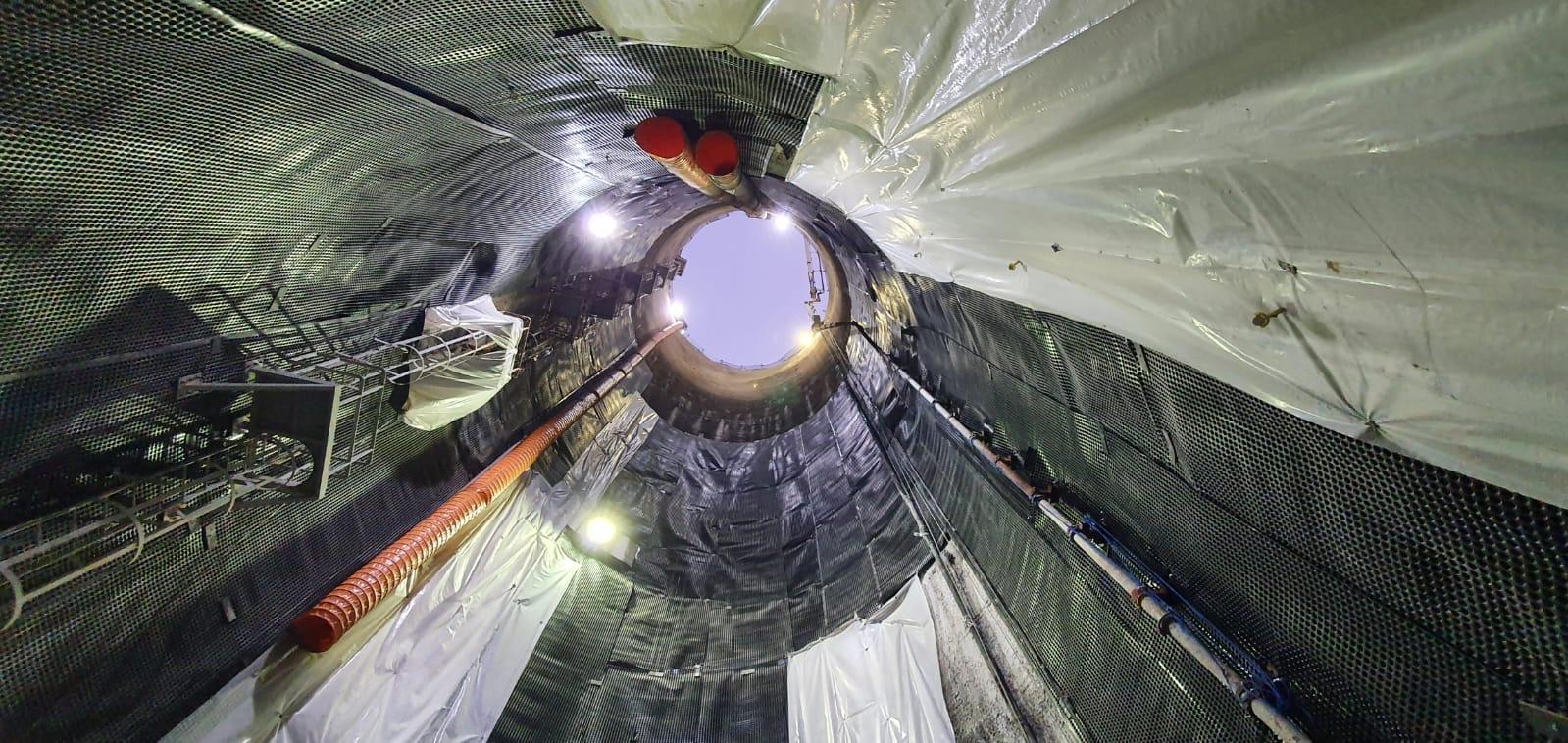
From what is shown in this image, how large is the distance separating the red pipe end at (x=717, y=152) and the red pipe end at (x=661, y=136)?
314 mm

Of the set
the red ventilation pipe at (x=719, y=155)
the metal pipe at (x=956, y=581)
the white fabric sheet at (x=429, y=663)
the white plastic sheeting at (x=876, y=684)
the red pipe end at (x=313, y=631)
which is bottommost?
the white plastic sheeting at (x=876, y=684)

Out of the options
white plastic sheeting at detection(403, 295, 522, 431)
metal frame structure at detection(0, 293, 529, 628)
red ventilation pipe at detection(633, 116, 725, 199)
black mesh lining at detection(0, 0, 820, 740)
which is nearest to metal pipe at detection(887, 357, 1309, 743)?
black mesh lining at detection(0, 0, 820, 740)

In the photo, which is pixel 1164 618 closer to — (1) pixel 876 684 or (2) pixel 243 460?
(1) pixel 876 684

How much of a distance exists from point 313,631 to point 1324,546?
17.9 feet

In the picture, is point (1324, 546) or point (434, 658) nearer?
point (1324, 546)

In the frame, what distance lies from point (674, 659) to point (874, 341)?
17.1 feet

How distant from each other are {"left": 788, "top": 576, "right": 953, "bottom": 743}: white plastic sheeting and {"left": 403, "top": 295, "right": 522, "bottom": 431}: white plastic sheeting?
13.6 ft

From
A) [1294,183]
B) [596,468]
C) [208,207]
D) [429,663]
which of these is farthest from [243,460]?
[1294,183]

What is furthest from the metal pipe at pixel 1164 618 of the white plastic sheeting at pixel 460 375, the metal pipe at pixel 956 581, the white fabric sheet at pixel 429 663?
the white fabric sheet at pixel 429 663

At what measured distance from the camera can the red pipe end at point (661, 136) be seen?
442cm

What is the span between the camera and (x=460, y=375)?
4.55 m

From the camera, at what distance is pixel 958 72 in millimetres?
2170

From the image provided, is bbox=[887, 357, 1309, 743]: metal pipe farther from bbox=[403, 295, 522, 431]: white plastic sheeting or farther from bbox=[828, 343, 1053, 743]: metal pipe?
bbox=[403, 295, 522, 431]: white plastic sheeting

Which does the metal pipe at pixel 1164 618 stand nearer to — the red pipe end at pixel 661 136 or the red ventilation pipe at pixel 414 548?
the red pipe end at pixel 661 136
